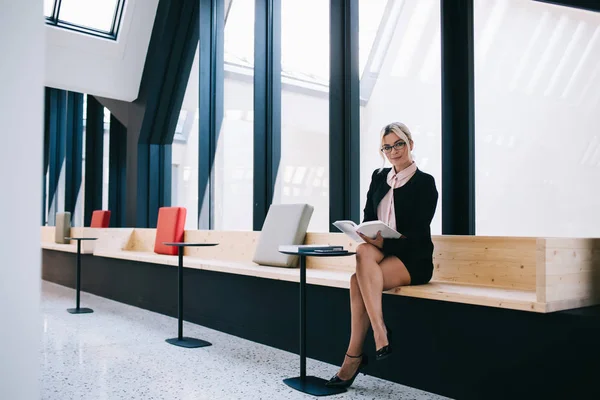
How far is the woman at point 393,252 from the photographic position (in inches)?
103

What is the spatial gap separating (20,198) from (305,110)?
3721 mm

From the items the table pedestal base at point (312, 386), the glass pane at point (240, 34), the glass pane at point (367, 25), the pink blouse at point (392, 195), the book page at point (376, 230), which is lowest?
the table pedestal base at point (312, 386)

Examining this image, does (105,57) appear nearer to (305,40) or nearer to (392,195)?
(305,40)

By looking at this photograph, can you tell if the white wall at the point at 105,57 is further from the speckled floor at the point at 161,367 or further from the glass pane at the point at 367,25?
the glass pane at the point at 367,25

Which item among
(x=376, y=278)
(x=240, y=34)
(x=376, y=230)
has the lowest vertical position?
(x=376, y=278)

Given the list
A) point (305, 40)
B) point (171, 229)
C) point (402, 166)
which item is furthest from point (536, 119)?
point (171, 229)

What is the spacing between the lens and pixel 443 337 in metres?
2.71

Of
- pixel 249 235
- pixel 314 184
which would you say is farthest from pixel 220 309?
pixel 314 184

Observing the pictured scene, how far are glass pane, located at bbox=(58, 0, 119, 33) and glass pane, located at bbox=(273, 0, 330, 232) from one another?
2.88 metres

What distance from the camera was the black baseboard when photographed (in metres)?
2.21

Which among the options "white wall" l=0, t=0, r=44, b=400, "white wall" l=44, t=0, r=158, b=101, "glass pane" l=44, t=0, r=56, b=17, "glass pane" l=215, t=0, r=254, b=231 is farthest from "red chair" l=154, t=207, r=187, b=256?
"white wall" l=0, t=0, r=44, b=400

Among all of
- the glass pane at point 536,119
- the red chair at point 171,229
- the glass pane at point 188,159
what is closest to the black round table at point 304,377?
the glass pane at point 536,119

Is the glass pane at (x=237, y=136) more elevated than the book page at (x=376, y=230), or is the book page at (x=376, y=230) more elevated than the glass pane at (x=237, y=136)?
the glass pane at (x=237, y=136)

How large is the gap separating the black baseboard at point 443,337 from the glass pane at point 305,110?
830mm
